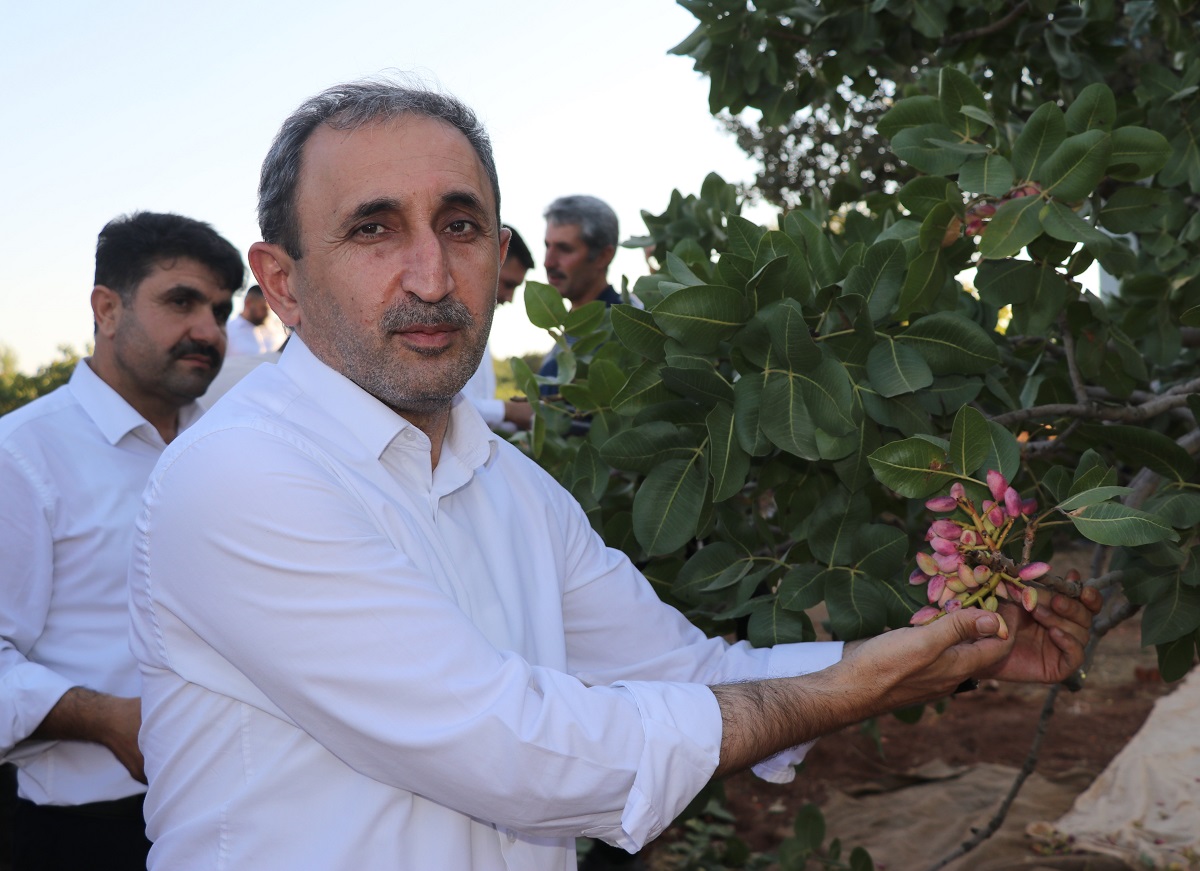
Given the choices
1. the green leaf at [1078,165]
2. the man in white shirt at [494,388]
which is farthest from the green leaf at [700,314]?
the man in white shirt at [494,388]

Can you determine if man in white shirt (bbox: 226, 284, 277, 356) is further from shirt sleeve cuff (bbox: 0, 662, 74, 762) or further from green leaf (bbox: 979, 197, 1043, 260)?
green leaf (bbox: 979, 197, 1043, 260)

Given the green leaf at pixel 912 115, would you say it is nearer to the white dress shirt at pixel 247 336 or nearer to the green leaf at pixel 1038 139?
the green leaf at pixel 1038 139

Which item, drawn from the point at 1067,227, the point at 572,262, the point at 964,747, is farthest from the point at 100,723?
the point at 964,747

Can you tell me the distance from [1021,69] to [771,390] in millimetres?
1971

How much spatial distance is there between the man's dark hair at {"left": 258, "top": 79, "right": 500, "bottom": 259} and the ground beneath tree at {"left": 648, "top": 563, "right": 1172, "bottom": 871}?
3620 mm

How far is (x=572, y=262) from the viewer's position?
4.85 metres

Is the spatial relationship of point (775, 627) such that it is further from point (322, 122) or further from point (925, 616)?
point (322, 122)

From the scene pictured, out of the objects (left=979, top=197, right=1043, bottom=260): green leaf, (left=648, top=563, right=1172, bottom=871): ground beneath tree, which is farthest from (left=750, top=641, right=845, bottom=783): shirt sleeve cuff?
(left=648, top=563, right=1172, bottom=871): ground beneath tree

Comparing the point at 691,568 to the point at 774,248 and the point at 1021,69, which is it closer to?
the point at 774,248

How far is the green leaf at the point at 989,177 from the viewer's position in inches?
69.8

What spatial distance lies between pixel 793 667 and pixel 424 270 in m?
0.88

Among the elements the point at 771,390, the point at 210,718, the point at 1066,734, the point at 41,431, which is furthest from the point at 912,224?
the point at 1066,734

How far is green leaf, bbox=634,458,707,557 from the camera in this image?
1.94 meters

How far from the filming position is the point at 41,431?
256 centimetres
